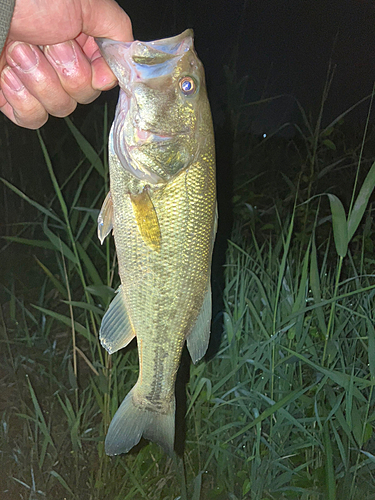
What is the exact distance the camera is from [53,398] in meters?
1.92

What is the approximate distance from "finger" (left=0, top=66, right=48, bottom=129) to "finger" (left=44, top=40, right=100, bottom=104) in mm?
106

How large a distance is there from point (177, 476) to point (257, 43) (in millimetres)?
2238

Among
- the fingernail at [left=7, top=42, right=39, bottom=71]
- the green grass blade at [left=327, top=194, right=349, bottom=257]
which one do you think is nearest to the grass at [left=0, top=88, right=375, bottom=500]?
the green grass blade at [left=327, top=194, right=349, bottom=257]

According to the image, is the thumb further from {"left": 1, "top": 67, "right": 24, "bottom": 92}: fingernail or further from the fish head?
{"left": 1, "top": 67, "right": 24, "bottom": 92}: fingernail

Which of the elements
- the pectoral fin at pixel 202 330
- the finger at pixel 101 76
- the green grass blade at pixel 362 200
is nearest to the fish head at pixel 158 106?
the finger at pixel 101 76

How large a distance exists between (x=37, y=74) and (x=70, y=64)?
0.26ft

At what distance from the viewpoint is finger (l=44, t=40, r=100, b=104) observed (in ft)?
3.06

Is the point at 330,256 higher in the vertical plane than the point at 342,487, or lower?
higher

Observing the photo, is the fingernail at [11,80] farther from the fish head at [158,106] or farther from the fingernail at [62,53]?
the fish head at [158,106]

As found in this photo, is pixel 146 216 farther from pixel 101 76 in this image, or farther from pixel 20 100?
pixel 20 100

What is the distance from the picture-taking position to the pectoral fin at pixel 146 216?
0.81 meters

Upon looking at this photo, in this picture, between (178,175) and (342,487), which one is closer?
(178,175)

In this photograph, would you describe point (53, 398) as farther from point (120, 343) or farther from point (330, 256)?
point (330, 256)

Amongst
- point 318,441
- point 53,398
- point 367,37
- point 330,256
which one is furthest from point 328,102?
point 53,398
